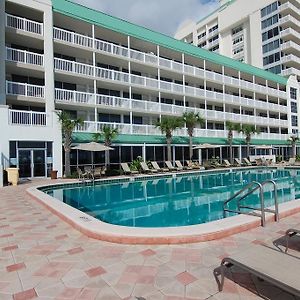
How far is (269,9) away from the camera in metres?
50.7

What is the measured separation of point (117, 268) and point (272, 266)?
230 cm

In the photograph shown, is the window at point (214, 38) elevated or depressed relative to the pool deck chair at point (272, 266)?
elevated

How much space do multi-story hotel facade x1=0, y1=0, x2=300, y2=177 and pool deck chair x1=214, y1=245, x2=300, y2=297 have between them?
18898mm

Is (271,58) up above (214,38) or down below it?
below

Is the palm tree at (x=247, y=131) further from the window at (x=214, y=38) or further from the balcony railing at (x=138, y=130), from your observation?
the window at (x=214, y=38)

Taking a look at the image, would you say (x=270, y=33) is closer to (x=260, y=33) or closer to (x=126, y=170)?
(x=260, y=33)

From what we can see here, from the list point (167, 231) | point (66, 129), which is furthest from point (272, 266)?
point (66, 129)

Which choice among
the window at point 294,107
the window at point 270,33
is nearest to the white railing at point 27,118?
the window at point 294,107

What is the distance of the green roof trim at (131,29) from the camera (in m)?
24.2

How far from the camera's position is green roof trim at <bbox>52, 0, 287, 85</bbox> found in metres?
24.2

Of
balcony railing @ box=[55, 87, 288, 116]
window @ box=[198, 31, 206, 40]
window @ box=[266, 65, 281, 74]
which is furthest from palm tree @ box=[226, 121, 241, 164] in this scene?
window @ box=[198, 31, 206, 40]

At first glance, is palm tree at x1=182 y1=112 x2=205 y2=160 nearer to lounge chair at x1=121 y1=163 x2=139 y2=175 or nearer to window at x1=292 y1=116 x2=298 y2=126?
lounge chair at x1=121 y1=163 x2=139 y2=175

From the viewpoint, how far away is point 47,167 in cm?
2106

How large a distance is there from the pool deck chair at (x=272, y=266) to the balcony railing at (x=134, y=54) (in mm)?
24815
